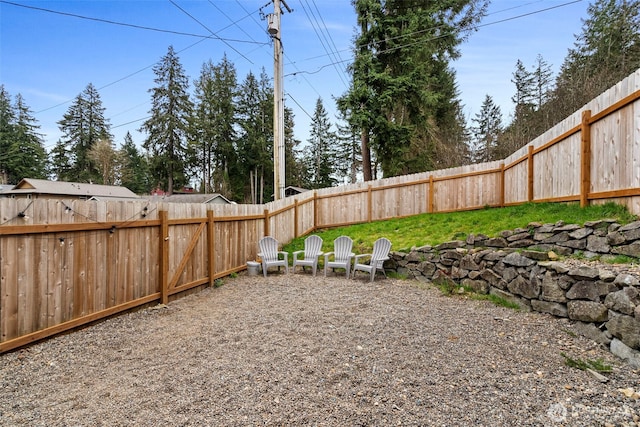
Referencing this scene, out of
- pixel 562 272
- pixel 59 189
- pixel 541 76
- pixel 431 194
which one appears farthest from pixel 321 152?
pixel 562 272

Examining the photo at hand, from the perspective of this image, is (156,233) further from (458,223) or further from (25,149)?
(25,149)

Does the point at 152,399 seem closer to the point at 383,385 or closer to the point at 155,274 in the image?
the point at 383,385

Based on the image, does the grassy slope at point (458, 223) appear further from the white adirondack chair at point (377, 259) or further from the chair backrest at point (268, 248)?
the chair backrest at point (268, 248)

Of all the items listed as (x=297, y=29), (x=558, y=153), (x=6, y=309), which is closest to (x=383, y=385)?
(x=6, y=309)

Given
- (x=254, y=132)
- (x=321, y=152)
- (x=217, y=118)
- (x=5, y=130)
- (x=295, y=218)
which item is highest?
(x=217, y=118)

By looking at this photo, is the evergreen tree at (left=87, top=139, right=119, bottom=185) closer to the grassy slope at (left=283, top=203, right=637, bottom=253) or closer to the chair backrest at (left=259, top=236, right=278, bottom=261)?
the grassy slope at (left=283, top=203, right=637, bottom=253)

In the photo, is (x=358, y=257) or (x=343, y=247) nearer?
(x=358, y=257)

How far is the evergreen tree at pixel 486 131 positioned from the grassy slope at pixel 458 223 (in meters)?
11.7

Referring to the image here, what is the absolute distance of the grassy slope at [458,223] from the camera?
409cm

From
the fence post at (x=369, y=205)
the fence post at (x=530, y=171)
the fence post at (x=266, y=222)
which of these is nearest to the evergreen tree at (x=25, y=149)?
the fence post at (x=266, y=222)

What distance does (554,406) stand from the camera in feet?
6.71

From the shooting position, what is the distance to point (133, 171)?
37.6m

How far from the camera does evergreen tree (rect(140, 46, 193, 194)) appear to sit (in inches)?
1046

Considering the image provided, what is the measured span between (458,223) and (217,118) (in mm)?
26777
